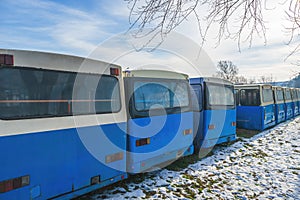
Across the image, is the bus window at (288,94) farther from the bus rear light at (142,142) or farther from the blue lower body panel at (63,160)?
the blue lower body panel at (63,160)

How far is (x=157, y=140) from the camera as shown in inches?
215

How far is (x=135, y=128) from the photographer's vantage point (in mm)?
4898

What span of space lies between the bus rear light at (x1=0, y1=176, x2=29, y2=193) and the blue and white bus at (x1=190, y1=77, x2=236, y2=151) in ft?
17.7

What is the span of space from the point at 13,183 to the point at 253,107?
36.5ft

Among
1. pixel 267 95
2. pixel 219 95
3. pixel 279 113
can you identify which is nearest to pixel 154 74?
pixel 219 95

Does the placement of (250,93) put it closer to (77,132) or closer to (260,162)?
(260,162)

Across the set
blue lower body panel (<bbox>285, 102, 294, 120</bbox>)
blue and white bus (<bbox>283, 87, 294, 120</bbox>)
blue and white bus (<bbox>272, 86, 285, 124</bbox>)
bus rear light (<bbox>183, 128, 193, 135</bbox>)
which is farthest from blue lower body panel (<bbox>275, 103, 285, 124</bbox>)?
bus rear light (<bbox>183, 128, 193, 135</bbox>)

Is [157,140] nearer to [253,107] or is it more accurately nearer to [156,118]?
[156,118]

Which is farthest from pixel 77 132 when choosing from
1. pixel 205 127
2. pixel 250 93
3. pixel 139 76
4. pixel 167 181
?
pixel 250 93

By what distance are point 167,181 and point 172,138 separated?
43.0 inches

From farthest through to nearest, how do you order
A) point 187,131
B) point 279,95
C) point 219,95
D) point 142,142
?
1. point 279,95
2. point 219,95
3. point 187,131
4. point 142,142

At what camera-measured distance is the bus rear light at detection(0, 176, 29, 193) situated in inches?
114

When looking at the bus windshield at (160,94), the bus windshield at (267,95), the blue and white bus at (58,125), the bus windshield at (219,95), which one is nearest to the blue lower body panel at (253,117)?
the bus windshield at (267,95)

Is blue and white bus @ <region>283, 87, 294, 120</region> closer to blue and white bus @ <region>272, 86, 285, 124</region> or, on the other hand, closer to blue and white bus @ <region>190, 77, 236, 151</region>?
blue and white bus @ <region>272, 86, 285, 124</region>
